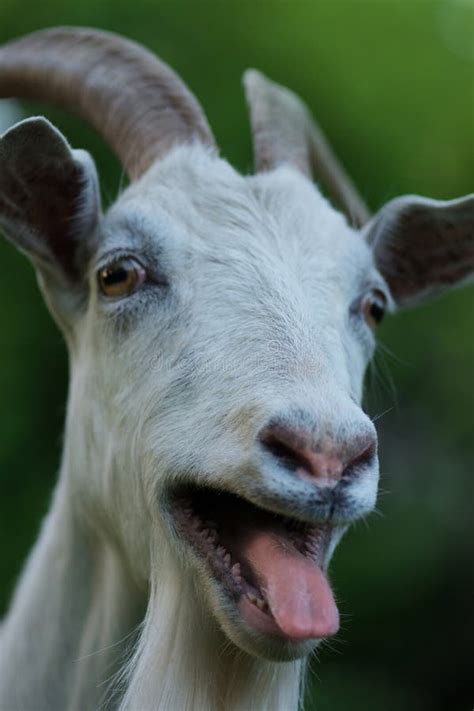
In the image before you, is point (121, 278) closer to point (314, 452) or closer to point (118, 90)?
point (118, 90)

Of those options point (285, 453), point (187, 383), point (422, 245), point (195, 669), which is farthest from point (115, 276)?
point (422, 245)

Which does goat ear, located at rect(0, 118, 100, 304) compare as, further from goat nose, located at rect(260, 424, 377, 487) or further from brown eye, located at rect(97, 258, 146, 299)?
goat nose, located at rect(260, 424, 377, 487)

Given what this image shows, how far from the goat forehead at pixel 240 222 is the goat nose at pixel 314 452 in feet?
2.79

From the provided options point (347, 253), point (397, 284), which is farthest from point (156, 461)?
point (397, 284)

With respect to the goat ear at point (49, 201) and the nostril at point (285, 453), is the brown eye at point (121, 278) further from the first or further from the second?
the nostril at point (285, 453)

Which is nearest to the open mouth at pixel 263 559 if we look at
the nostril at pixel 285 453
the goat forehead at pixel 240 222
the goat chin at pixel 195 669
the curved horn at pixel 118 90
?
the goat chin at pixel 195 669

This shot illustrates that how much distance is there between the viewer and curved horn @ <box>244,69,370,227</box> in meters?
4.31

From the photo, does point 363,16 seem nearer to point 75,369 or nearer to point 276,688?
point 75,369

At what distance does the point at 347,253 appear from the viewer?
11.7ft

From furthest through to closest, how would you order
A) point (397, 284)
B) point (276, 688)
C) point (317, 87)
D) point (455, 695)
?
point (317, 87), point (455, 695), point (397, 284), point (276, 688)

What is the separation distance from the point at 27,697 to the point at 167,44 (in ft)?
28.1

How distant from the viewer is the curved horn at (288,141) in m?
4.31

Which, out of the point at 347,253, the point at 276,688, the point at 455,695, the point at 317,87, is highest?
the point at 347,253

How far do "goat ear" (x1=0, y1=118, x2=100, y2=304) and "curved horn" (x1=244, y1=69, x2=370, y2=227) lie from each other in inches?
39.6
